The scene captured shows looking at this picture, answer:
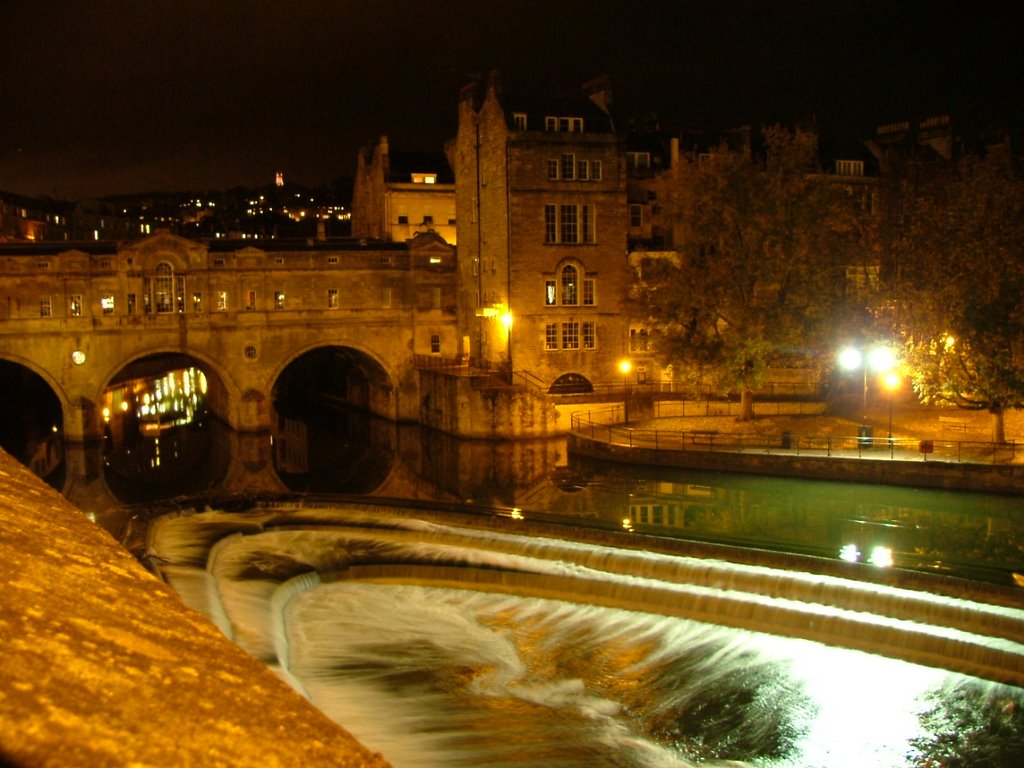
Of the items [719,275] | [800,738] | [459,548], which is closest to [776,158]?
[719,275]

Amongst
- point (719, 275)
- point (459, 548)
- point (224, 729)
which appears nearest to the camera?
point (224, 729)

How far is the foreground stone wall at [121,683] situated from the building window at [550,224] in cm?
4394

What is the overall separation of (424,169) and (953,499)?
43881mm

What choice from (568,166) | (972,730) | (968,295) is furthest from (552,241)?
(972,730)

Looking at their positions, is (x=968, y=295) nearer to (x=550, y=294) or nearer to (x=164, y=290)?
(x=550, y=294)

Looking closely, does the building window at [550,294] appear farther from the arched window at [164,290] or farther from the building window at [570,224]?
the arched window at [164,290]

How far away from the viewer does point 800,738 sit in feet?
45.3

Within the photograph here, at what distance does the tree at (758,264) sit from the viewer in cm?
3731

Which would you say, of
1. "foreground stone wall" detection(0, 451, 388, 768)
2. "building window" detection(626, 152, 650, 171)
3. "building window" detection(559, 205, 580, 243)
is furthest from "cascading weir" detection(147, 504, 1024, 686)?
"building window" detection(626, 152, 650, 171)

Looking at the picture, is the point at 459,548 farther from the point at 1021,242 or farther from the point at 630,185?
the point at 630,185

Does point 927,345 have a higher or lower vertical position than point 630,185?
lower

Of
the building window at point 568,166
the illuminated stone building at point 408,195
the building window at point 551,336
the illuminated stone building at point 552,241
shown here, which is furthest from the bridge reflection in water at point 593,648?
the illuminated stone building at point 408,195

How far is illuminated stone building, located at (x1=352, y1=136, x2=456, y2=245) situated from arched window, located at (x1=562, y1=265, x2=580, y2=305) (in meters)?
16.2

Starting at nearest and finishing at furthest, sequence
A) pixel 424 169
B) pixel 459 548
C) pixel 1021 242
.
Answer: pixel 459 548, pixel 1021 242, pixel 424 169
